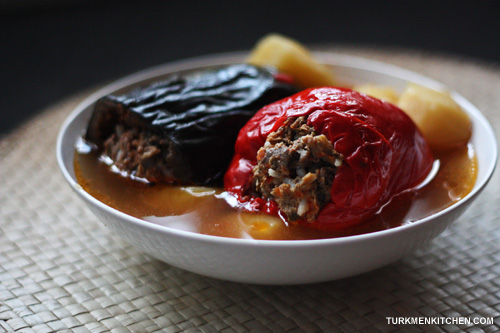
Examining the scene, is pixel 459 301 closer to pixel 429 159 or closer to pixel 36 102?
pixel 429 159

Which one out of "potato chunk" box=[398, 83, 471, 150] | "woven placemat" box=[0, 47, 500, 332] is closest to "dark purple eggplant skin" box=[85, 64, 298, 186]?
"woven placemat" box=[0, 47, 500, 332]

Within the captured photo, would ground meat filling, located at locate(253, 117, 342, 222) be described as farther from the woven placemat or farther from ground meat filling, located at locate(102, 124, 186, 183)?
ground meat filling, located at locate(102, 124, 186, 183)

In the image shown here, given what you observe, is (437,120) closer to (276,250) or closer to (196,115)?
(196,115)

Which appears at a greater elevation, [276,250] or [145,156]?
[145,156]

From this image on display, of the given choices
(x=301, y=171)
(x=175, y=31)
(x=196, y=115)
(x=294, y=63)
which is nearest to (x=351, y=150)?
(x=301, y=171)

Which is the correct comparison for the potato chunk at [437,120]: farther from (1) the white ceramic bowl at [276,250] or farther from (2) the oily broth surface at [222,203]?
(1) the white ceramic bowl at [276,250]

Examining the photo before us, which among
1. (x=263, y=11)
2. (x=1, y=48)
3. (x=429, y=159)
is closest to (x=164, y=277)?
(x=429, y=159)
